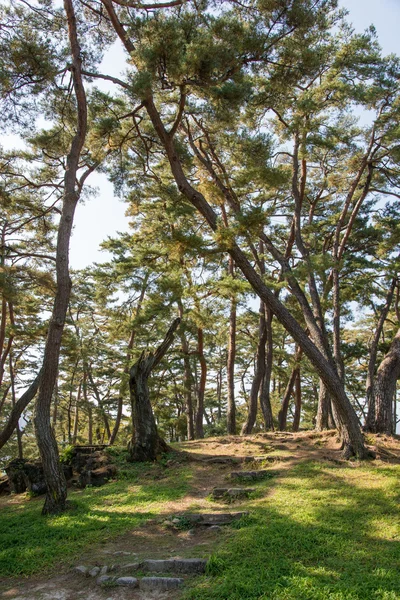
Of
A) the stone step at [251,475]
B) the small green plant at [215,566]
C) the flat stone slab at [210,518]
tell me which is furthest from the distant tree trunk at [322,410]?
the small green plant at [215,566]

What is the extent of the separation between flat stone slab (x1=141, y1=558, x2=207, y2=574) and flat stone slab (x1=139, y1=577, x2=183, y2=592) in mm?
248

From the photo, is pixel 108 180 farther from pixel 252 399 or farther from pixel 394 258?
pixel 394 258

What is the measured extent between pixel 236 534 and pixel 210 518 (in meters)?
0.88

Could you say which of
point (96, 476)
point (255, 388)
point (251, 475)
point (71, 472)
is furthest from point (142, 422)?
point (255, 388)

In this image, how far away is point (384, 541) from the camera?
4285mm

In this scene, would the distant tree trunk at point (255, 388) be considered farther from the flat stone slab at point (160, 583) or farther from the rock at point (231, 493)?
the flat stone slab at point (160, 583)

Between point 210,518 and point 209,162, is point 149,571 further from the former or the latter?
point 209,162

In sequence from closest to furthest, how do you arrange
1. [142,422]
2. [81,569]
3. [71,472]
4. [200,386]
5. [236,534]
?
[81,569] → [236,534] → [71,472] → [142,422] → [200,386]

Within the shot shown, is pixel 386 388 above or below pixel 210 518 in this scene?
above

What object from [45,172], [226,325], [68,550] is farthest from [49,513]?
[226,325]

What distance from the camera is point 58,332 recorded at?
22.5 ft

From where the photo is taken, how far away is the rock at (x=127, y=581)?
152 inches

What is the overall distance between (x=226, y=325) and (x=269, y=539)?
1241cm

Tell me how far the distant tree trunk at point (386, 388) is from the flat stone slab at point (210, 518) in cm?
522
